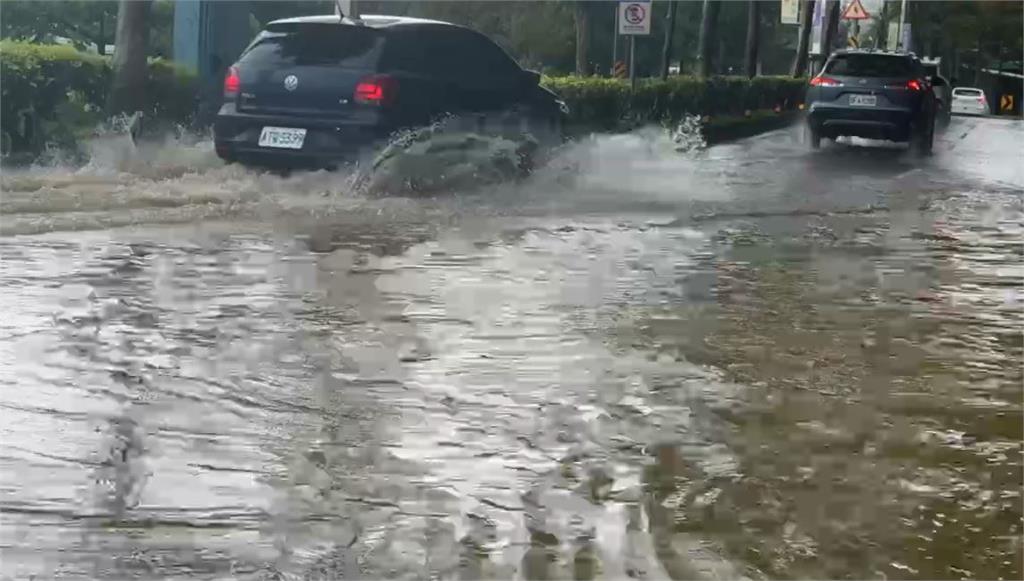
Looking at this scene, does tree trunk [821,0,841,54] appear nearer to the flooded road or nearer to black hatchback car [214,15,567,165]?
black hatchback car [214,15,567,165]

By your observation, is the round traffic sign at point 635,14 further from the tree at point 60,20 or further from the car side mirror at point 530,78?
the tree at point 60,20

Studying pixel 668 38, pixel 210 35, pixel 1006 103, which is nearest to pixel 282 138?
pixel 210 35

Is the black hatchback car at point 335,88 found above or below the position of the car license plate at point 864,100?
above

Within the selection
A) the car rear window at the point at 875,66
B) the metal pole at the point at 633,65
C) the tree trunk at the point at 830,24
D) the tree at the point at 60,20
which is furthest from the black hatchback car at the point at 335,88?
the tree trunk at the point at 830,24

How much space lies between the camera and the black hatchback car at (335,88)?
13.4m

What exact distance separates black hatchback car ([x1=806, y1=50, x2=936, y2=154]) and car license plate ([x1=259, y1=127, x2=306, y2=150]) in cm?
1107

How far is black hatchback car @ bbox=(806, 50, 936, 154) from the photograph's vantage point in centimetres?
2242

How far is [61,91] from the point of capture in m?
16.0

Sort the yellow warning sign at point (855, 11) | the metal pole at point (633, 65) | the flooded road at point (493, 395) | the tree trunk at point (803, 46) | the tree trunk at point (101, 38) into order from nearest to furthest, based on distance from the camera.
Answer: the flooded road at point (493, 395)
the tree trunk at point (101, 38)
the metal pole at point (633, 65)
the yellow warning sign at point (855, 11)
the tree trunk at point (803, 46)

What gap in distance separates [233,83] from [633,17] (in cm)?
730

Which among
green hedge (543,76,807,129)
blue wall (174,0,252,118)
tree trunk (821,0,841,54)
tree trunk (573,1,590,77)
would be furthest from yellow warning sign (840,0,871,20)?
blue wall (174,0,252,118)

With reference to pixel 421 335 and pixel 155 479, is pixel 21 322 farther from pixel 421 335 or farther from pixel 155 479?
pixel 155 479

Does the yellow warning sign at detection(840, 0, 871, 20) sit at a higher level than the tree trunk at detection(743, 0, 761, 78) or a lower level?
higher

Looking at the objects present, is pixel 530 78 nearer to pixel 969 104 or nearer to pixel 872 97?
pixel 872 97
